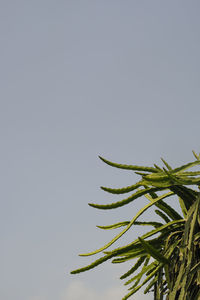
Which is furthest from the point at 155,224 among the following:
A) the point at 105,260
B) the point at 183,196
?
the point at 105,260

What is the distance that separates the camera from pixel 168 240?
5625 millimetres

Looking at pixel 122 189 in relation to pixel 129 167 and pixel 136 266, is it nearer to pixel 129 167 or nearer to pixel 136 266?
pixel 129 167

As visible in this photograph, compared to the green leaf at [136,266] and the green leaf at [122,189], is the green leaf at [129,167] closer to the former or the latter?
the green leaf at [122,189]

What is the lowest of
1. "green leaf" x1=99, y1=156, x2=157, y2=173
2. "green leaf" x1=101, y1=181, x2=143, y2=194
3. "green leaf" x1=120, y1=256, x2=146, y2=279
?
"green leaf" x1=120, y1=256, x2=146, y2=279

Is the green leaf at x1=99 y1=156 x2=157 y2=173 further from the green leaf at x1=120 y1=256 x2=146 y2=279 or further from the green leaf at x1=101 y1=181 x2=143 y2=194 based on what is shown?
the green leaf at x1=120 y1=256 x2=146 y2=279

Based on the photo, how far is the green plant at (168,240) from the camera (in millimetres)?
5082

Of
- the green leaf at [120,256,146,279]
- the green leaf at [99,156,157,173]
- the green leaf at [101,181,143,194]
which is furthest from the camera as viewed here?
the green leaf at [120,256,146,279]

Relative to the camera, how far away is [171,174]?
5207 mm

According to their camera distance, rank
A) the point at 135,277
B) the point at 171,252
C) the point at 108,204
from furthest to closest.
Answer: the point at 135,277
the point at 171,252
the point at 108,204

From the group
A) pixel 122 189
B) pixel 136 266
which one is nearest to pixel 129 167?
pixel 122 189

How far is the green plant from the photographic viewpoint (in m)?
5.08

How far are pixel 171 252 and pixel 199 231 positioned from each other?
0.37 metres

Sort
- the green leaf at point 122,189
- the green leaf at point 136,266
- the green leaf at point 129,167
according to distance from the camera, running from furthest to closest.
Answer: the green leaf at point 136,266, the green leaf at point 129,167, the green leaf at point 122,189

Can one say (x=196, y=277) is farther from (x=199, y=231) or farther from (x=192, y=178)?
(x=192, y=178)
